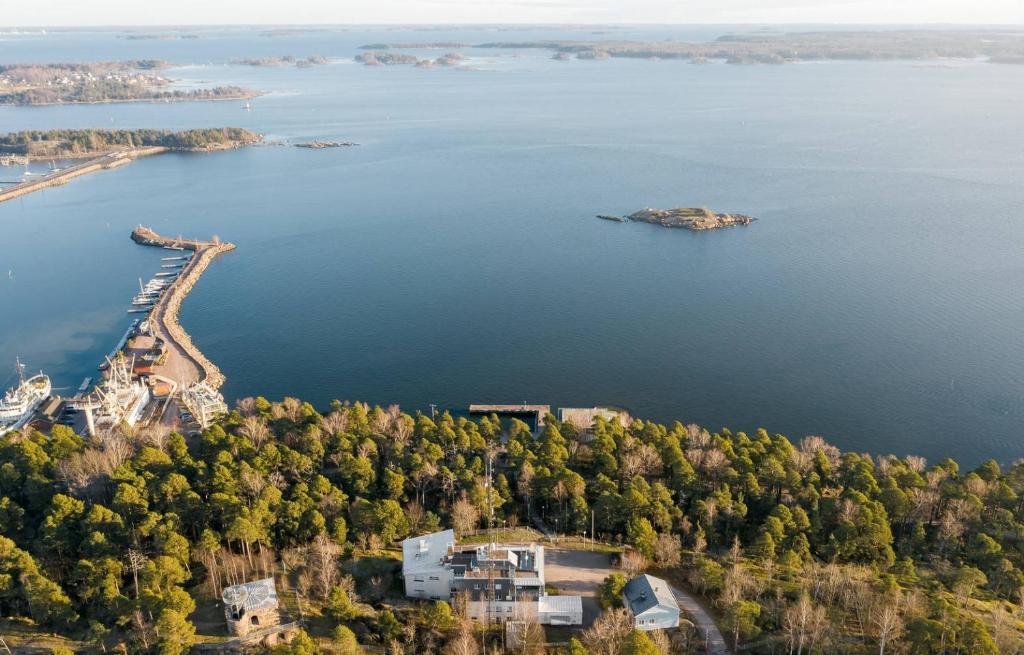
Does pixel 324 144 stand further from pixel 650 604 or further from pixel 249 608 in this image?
pixel 650 604

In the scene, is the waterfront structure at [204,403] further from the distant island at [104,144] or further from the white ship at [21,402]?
the distant island at [104,144]

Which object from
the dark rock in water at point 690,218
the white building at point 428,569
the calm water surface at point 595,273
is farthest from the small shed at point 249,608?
the dark rock in water at point 690,218

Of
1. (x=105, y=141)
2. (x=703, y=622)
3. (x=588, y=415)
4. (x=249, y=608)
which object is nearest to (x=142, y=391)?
(x=249, y=608)

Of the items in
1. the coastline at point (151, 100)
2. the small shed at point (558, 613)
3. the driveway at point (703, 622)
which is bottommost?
the driveway at point (703, 622)

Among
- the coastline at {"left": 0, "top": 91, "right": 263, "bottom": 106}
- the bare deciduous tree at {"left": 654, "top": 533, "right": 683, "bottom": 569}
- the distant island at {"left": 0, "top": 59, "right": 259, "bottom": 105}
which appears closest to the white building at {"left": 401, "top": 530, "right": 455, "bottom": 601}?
the bare deciduous tree at {"left": 654, "top": 533, "right": 683, "bottom": 569}

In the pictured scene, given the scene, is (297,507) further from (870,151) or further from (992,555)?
(870,151)
